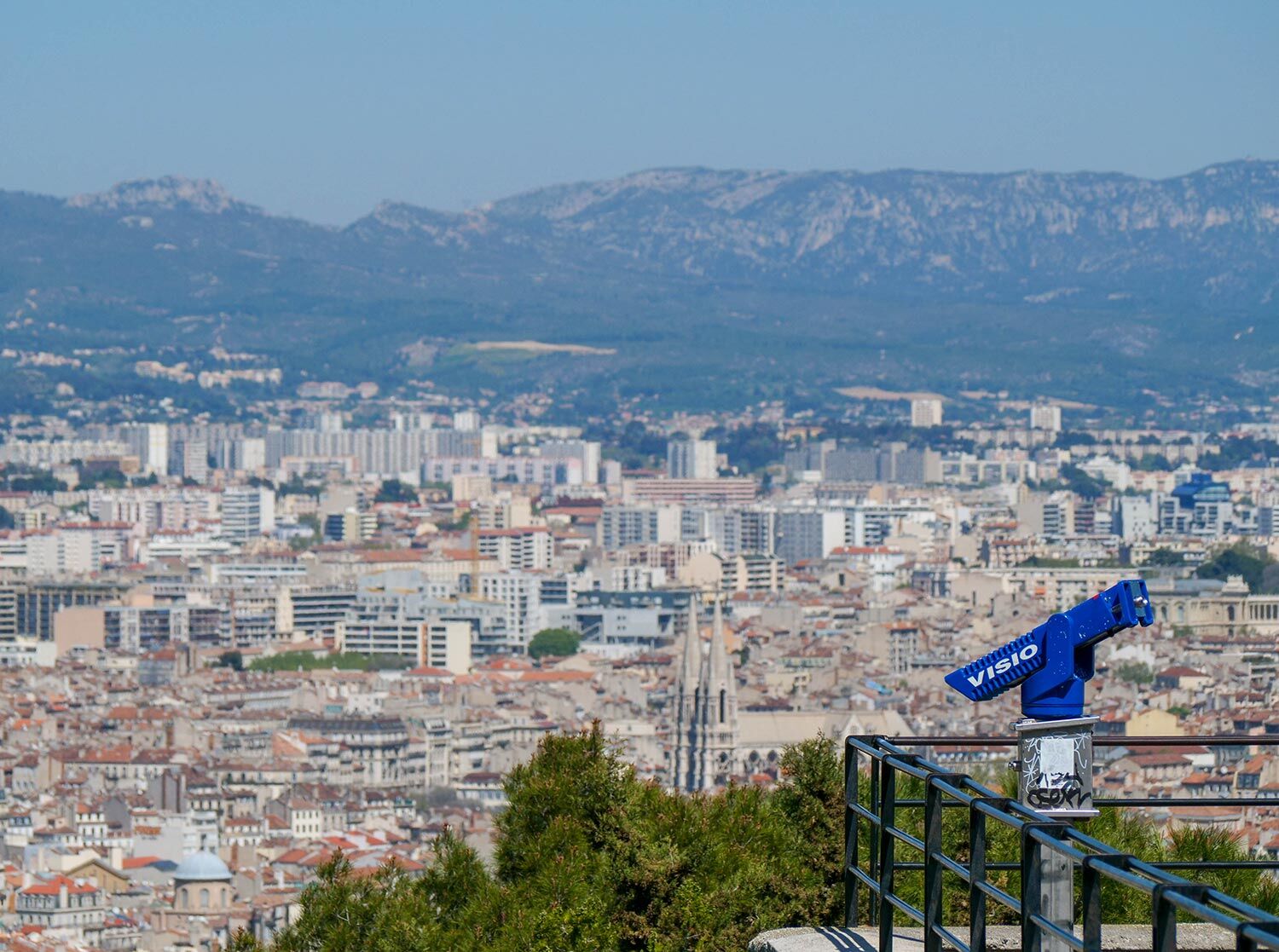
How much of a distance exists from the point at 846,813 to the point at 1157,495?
96.4m


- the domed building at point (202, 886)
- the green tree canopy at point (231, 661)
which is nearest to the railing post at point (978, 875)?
the domed building at point (202, 886)

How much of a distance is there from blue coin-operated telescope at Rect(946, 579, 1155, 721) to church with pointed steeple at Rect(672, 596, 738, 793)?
1434 inches

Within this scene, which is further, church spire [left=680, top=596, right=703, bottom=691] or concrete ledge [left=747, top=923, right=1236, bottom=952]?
church spire [left=680, top=596, right=703, bottom=691]

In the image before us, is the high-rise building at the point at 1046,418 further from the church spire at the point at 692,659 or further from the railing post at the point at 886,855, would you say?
the railing post at the point at 886,855

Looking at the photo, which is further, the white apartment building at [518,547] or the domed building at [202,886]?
the white apartment building at [518,547]

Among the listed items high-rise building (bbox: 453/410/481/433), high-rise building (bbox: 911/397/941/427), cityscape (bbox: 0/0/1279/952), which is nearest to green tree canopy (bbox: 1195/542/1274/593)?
cityscape (bbox: 0/0/1279/952)

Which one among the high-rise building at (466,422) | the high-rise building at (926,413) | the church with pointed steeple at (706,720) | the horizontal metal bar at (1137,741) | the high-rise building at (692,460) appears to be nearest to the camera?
the horizontal metal bar at (1137,741)

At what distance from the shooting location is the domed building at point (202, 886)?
30.5 m

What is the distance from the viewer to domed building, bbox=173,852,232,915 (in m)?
30.5

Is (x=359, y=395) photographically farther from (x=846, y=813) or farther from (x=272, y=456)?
(x=846, y=813)

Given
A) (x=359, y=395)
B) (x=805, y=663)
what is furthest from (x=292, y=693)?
(x=359, y=395)

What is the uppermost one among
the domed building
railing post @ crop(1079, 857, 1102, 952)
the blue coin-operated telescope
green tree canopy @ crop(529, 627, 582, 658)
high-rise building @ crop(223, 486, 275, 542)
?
the blue coin-operated telescope

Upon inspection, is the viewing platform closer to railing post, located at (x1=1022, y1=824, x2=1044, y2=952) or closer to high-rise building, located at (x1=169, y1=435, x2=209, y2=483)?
railing post, located at (x1=1022, y1=824, x2=1044, y2=952)

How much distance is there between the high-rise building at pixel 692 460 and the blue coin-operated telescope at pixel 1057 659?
380 feet
